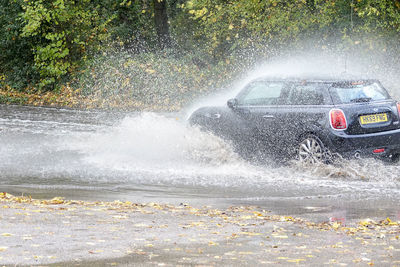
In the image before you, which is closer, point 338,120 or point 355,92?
point 338,120

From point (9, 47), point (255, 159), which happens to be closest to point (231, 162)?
point (255, 159)

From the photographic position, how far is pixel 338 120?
11992 millimetres

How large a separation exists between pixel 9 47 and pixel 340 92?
2235cm

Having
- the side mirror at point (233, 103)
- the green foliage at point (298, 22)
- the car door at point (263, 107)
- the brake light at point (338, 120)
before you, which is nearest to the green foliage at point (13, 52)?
the green foliage at point (298, 22)

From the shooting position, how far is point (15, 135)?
1781cm

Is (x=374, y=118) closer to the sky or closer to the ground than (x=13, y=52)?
closer to the ground

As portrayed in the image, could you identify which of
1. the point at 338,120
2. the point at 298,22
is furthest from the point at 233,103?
the point at 298,22

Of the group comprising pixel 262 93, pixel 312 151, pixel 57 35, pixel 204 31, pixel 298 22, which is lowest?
pixel 312 151

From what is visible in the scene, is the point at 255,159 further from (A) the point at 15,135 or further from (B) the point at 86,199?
(A) the point at 15,135

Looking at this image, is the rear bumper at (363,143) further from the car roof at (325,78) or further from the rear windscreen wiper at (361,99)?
the car roof at (325,78)

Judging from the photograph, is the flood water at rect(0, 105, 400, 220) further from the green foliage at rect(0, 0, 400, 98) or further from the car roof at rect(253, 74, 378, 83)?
the green foliage at rect(0, 0, 400, 98)

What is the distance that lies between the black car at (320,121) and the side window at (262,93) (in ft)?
0.06

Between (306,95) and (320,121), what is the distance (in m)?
0.64

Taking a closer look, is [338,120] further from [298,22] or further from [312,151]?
[298,22]
